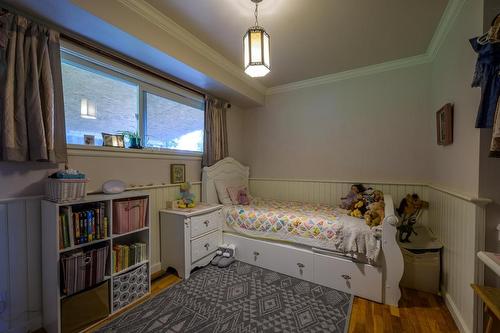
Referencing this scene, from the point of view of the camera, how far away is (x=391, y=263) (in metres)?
1.78

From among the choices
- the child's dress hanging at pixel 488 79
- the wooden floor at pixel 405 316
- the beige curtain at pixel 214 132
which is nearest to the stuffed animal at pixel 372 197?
the wooden floor at pixel 405 316

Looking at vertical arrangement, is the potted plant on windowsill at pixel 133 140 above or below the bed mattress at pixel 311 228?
above

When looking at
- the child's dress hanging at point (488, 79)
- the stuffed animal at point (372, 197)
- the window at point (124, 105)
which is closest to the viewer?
the child's dress hanging at point (488, 79)

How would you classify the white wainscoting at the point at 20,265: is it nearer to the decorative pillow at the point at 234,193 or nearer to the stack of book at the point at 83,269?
the stack of book at the point at 83,269

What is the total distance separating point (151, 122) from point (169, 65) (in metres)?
0.66

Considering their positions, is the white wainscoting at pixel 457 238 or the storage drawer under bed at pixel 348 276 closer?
the white wainscoting at pixel 457 238

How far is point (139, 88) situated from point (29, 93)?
0.94 metres

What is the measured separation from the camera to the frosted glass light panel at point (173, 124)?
2.42m

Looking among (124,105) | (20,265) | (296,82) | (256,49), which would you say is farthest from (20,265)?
(296,82)

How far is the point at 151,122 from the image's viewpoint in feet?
7.95

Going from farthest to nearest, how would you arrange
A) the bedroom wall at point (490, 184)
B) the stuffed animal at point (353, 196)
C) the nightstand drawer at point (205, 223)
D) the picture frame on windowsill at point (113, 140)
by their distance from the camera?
the stuffed animal at point (353, 196)
the nightstand drawer at point (205, 223)
the picture frame on windowsill at point (113, 140)
the bedroom wall at point (490, 184)

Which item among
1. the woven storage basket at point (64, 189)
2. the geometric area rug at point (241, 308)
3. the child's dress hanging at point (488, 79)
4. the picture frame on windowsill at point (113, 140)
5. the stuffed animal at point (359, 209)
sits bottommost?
the geometric area rug at point (241, 308)

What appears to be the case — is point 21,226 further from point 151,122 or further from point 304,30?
point 304,30

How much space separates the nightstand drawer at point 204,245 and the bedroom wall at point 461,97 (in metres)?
2.30
